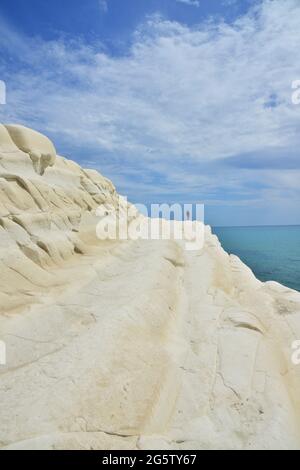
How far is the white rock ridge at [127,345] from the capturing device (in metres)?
5.72

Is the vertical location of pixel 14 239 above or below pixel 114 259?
above

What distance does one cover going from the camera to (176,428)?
241 inches

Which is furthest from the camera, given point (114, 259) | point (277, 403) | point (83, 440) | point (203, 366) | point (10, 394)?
point (114, 259)

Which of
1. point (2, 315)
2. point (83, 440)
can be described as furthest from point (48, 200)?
point (83, 440)

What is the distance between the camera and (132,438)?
5.64m

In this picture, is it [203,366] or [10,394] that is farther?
[203,366]

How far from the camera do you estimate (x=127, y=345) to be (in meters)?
7.71

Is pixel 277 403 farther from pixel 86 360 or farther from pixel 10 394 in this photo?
pixel 10 394

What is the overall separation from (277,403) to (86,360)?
4107mm

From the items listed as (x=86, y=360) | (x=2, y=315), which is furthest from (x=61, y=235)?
(x=86, y=360)

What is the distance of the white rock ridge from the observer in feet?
18.8

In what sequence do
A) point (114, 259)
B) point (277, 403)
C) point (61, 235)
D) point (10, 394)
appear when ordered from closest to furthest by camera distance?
1. point (10, 394)
2. point (277, 403)
3. point (61, 235)
4. point (114, 259)
